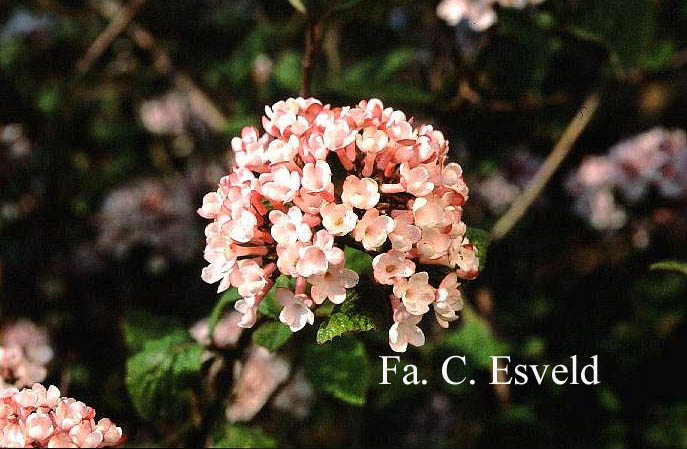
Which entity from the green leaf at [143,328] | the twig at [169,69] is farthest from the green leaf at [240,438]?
the twig at [169,69]

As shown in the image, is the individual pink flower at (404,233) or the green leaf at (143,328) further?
the green leaf at (143,328)

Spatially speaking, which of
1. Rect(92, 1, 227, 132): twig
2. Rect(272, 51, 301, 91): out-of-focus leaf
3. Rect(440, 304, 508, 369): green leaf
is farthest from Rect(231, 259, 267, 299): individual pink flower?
Rect(92, 1, 227, 132): twig

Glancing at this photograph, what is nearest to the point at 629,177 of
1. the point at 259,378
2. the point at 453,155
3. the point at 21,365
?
the point at 453,155

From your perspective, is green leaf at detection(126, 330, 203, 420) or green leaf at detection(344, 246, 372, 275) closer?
green leaf at detection(344, 246, 372, 275)

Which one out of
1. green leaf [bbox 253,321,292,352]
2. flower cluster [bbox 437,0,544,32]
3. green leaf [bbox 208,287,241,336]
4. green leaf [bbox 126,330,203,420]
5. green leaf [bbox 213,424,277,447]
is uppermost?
flower cluster [bbox 437,0,544,32]

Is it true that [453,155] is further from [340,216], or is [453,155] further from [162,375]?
[340,216]

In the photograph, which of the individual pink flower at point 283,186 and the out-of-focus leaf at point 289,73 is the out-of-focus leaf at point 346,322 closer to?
the individual pink flower at point 283,186

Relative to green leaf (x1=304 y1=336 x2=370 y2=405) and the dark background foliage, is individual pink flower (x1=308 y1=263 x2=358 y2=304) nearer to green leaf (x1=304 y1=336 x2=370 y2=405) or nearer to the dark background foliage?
green leaf (x1=304 y1=336 x2=370 y2=405)
